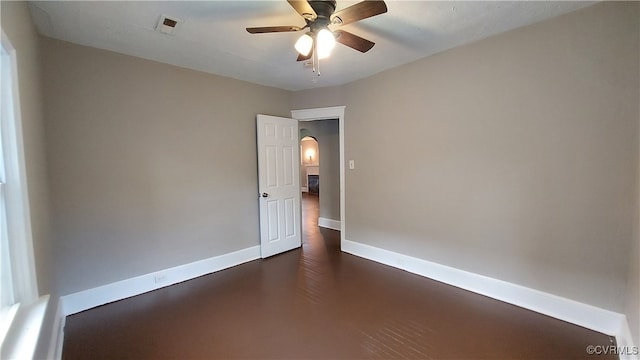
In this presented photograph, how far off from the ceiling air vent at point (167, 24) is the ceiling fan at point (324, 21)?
712mm

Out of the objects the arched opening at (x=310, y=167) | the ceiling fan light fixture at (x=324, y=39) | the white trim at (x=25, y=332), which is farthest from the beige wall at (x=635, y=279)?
the arched opening at (x=310, y=167)

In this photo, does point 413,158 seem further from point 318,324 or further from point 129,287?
point 129,287

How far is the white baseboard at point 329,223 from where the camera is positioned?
5423mm

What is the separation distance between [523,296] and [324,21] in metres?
2.83

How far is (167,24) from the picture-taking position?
2.18 meters

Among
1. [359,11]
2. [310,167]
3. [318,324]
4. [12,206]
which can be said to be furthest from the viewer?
[310,167]

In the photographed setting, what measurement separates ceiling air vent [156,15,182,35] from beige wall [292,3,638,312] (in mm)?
2294

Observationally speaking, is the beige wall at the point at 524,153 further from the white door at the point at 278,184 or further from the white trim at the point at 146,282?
the white trim at the point at 146,282

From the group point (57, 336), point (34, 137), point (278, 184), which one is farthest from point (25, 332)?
point (278, 184)

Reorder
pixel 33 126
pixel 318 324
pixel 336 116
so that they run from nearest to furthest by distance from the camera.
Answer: pixel 33 126 → pixel 318 324 → pixel 336 116

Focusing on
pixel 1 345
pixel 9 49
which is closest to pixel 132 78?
pixel 9 49

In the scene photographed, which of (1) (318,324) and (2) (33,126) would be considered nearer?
(2) (33,126)

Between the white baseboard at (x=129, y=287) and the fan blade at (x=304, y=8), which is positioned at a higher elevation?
the fan blade at (x=304, y=8)

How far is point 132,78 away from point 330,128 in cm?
342
